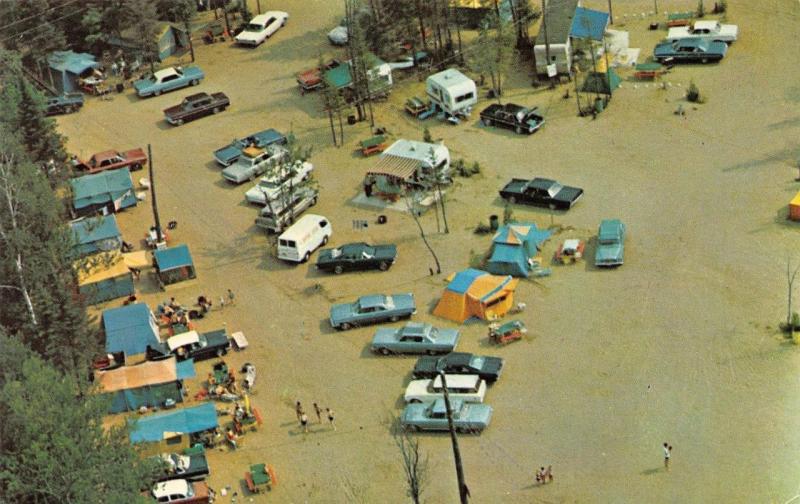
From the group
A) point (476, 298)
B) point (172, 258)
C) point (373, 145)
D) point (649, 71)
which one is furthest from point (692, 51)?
point (172, 258)

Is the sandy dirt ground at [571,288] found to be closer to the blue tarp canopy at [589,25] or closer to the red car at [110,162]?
the red car at [110,162]

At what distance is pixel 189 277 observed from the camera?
2117 inches

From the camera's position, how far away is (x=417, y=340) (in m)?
46.7

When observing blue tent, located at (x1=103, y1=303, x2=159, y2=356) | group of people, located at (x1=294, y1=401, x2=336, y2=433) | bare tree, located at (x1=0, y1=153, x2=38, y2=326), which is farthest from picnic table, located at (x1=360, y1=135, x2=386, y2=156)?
group of people, located at (x1=294, y1=401, x2=336, y2=433)

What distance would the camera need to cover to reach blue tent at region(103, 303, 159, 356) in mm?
49125

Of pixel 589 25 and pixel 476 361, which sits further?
pixel 589 25

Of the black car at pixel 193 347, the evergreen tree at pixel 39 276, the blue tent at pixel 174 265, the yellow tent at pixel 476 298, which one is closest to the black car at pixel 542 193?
the yellow tent at pixel 476 298

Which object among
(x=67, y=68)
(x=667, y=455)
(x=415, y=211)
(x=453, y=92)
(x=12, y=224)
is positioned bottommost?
(x=667, y=455)

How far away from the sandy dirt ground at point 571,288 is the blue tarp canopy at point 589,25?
2900 millimetres

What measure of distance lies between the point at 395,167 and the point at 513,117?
7.34m

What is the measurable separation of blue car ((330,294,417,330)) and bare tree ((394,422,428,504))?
265 inches

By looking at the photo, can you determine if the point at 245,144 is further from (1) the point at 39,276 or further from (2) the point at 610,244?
(2) the point at 610,244

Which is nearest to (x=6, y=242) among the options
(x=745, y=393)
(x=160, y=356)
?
(x=160, y=356)

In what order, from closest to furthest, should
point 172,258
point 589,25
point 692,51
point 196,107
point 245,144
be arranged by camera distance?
1. point 172,258
2. point 245,144
3. point 692,51
4. point 589,25
5. point 196,107
